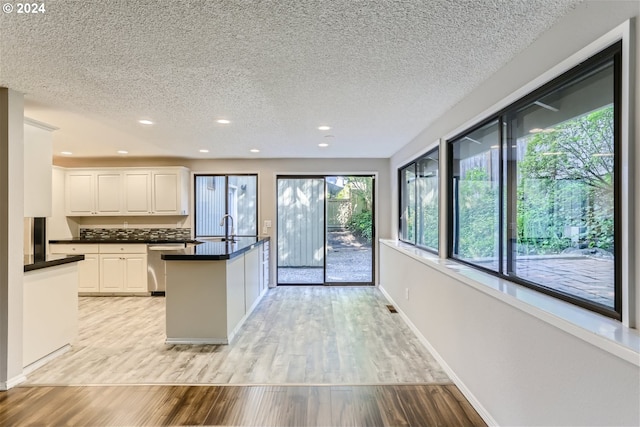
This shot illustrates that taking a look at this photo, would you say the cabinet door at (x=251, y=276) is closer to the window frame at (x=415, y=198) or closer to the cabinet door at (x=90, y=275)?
the window frame at (x=415, y=198)

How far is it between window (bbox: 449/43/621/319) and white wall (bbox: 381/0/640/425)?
0.12 m

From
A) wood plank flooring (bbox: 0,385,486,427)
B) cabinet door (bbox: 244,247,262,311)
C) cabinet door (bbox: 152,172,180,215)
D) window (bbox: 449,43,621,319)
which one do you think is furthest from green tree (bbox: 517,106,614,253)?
cabinet door (bbox: 152,172,180,215)

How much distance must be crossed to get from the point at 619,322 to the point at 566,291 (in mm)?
347

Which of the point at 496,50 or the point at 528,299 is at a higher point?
the point at 496,50

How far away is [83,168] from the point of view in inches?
A: 219

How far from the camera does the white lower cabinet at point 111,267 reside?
5215 millimetres

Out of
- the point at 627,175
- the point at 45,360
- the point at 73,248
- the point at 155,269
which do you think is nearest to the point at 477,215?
the point at 627,175

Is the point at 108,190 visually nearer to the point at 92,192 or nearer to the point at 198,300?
the point at 92,192

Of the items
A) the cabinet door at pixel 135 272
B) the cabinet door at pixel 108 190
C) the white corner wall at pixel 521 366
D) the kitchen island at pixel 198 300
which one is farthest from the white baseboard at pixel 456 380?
the cabinet door at pixel 108 190

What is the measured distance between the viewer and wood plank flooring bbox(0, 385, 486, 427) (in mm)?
2043

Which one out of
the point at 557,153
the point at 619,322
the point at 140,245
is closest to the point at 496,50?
the point at 557,153

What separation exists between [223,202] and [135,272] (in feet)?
5.88

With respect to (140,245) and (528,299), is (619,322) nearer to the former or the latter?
(528,299)

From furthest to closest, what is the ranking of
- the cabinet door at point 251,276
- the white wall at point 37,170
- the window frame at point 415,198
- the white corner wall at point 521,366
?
the cabinet door at point 251,276 < the window frame at point 415,198 < the white wall at point 37,170 < the white corner wall at point 521,366
